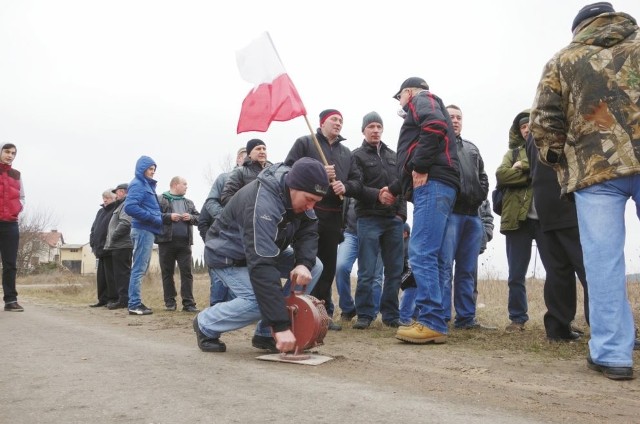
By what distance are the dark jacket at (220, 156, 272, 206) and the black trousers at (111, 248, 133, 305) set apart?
10.3ft

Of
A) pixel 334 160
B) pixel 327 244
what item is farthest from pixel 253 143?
pixel 327 244

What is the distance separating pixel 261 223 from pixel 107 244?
21.0 feet

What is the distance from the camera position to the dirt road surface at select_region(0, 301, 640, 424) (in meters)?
2.73

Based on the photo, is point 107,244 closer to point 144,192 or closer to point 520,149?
point 144,192

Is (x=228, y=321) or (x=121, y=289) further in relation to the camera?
(x=121, y=289)

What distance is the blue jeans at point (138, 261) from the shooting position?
336 inches

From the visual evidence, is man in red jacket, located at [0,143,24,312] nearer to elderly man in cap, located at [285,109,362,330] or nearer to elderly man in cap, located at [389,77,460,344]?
elderly man in cap, located at [285,109,362,330]

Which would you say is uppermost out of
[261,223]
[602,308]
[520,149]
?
[520,149]

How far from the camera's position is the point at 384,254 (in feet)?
21.9

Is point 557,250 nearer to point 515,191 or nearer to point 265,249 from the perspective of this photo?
point 515,191

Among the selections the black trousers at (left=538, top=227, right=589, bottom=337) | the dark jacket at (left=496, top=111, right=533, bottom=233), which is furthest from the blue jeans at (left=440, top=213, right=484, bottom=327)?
the black trousers at (left=538, top=227, right=589, bottom=337)

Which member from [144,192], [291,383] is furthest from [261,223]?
[144,192]

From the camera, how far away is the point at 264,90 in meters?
6.49

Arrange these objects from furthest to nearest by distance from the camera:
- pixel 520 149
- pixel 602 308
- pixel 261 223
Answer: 1. pixel 520 149
2. pixel 261 223
3. pixel 602 308
